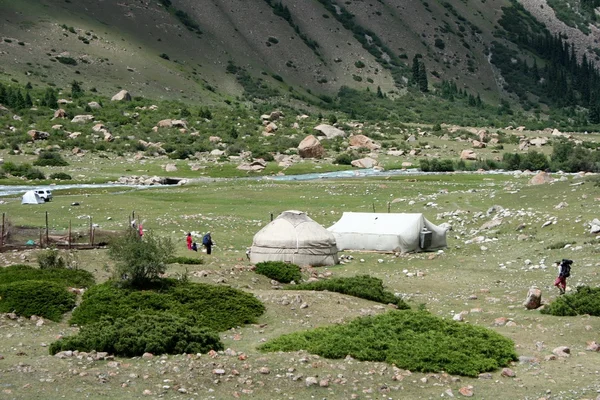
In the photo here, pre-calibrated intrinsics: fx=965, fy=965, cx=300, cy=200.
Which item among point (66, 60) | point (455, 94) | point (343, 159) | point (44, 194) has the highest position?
point (66, 60)

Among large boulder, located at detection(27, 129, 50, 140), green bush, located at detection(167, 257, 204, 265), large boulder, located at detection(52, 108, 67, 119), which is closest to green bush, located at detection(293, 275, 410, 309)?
green bush, located at detection(167, 257, 204, 265)

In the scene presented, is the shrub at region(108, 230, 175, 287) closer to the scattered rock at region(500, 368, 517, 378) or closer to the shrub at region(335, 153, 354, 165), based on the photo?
the scattered rock at region(500, 368, 517, 378)

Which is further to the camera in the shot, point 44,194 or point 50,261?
point 44,194

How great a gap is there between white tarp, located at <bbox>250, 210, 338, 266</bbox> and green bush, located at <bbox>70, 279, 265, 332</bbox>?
974 cm

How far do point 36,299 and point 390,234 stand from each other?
763 inches

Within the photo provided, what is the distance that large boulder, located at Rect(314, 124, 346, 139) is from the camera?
106169mm

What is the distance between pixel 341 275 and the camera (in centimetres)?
→ 3444

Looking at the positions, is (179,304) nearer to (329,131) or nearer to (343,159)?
(343,159)

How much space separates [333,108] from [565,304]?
4833 inches

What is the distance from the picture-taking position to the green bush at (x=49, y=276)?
87.3ft

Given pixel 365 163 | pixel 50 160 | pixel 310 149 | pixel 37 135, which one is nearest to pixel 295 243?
pixel 50 160

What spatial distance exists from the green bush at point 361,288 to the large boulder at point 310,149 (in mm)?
62327

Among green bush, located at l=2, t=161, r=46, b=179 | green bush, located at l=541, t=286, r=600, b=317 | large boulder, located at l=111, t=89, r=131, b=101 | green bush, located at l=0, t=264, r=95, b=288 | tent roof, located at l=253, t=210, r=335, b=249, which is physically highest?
large boulder, located at l=111, t=89, r=131, b=101

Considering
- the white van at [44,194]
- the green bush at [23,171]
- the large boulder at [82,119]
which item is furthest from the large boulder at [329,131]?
the white van at [44,194]
